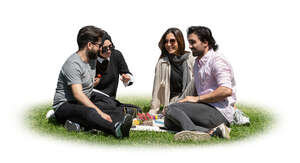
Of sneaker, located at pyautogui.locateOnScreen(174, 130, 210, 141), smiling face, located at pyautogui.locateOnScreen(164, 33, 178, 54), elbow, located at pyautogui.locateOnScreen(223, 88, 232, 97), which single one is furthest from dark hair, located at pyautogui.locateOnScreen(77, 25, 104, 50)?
elbow, located at pyautogui.locateOnScreen(223, 88, 232, 97)

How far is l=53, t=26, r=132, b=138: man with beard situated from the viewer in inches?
234

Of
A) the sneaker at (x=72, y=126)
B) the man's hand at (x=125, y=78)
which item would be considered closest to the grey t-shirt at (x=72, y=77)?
the sneaker at (x=72, y=126)

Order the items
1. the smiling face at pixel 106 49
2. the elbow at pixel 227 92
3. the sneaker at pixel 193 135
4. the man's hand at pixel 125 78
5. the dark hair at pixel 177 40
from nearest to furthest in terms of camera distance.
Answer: the sneaker at pixel 193 135, the elbow at pixel 227 92, the smiling face at pixel 106 49, the dark hair at pixel 177 40, the man's hand at pixel 125 78

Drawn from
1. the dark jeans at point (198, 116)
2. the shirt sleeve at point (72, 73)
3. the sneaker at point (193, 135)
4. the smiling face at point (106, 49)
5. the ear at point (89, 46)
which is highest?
the ear at point (89, 46)

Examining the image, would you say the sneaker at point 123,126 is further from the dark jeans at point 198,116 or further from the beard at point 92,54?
the beard at point 92,54

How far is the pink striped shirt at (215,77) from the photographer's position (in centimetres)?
588

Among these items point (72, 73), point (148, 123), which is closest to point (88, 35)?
point (72, 73)

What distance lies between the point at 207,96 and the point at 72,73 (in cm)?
219

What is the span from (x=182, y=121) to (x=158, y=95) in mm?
2360

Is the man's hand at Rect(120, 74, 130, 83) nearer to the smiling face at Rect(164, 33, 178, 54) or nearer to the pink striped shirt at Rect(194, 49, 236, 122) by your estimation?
the smiling face at Rect(164, 33, 178, 54)

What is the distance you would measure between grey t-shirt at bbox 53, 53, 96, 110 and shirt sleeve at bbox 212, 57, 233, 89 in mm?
2094

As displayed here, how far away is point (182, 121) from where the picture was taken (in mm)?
5949

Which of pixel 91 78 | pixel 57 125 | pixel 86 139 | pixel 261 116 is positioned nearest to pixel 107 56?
pixel 91 78

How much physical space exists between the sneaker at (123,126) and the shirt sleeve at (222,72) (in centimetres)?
147
